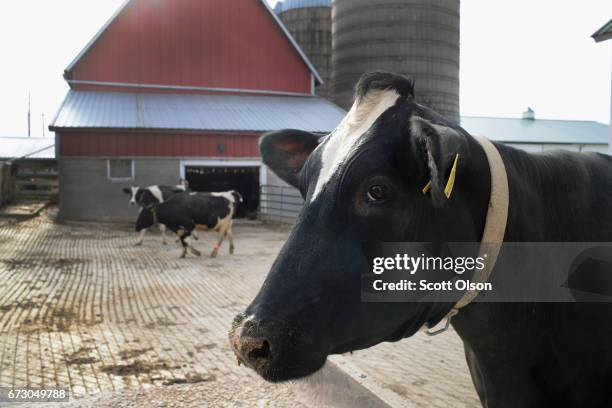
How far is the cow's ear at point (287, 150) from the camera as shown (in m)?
2.02

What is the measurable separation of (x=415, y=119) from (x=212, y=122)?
53.6 ft

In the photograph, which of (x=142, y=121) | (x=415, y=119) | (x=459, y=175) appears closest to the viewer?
(x=415, y=119)

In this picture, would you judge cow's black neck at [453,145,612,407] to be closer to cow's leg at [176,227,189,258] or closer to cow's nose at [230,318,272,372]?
cow's nose at [230,318,272,372]

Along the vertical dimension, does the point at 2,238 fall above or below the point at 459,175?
below

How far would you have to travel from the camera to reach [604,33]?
9.99m

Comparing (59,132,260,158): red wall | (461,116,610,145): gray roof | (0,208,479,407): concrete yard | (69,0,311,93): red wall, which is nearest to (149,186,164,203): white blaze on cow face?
(0,208,479,407): concrete yard

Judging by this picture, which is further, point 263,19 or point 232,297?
point 263,19

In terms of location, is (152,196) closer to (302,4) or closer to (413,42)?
(413,42)

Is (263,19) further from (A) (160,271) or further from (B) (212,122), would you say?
(A) (160,271)

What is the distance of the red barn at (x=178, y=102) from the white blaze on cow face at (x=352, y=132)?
50.3 ft

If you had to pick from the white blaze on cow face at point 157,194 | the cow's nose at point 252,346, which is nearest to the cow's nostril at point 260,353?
the cow's nose at point 252,346

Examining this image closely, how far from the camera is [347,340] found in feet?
4.73

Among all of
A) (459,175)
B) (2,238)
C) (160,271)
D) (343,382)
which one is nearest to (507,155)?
(459,175)

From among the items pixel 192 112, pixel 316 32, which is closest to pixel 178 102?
pixel 192 112
